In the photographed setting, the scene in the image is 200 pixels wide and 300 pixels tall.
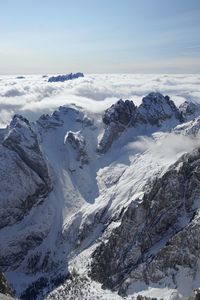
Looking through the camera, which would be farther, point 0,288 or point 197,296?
point 197,296

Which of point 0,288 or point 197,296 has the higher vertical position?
point 0,288
